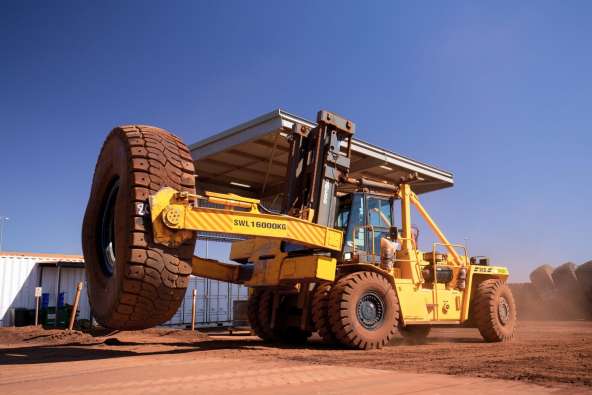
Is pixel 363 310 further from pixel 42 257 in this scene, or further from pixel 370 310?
pixel 42 257

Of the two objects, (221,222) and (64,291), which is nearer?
(221,222)

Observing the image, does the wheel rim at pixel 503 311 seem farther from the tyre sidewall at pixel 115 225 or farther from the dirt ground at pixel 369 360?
the tyre sidewall at pixel 115 225

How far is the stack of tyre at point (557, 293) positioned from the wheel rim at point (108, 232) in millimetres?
22414

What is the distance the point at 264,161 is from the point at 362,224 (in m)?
6.77

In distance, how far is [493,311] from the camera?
12336mm

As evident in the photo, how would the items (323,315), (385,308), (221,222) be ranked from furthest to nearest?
(385,308) → (323,315) → (221,222)

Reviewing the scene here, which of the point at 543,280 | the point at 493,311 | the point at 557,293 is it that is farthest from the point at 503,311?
the point at 543,280

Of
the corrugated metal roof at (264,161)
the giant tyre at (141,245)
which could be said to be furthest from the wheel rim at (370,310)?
the corrugated metal roof at (264,161)

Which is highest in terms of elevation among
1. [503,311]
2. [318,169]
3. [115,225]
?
[318,169]

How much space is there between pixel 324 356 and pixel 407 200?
4860 mm

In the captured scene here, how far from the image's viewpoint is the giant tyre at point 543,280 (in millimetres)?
25688

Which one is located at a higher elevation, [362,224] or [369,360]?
[362,224]

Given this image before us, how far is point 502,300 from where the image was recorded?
1281 centimetres

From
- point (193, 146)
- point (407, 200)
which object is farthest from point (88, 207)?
point (193, 146)
